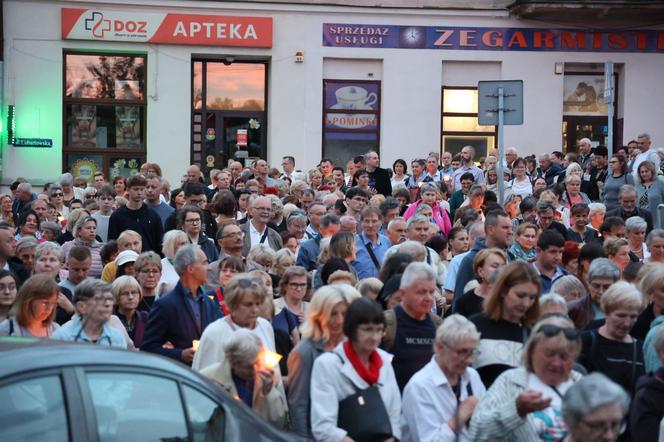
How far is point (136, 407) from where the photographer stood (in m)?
5.05

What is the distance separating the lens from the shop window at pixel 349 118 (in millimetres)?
25766

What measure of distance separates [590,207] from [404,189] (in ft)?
11.3

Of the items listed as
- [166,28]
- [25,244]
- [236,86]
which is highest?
[166,28]

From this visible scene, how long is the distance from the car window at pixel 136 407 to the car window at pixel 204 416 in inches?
2.4

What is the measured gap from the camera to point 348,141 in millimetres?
25984

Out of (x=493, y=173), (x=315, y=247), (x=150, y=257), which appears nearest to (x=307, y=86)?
(x=493, y=173)

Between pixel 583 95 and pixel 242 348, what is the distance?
2164 cm

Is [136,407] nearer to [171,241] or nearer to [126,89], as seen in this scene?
[171,241]

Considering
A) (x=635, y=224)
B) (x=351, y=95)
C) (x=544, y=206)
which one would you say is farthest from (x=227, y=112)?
(x=635, y=224)

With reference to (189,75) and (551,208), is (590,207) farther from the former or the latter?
(189,75)

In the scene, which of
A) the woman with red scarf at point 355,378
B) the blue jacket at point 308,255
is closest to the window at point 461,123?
the blue jacket at point 308,255

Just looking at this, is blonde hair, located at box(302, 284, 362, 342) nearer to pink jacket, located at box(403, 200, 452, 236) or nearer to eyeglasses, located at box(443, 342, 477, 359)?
eyeglasses, located at box(443, 342, 477, 359)

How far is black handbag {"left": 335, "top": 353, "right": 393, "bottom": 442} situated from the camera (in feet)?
20.5

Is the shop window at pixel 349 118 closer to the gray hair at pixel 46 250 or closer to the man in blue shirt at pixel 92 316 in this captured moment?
the gray hair at pixel 46 250
